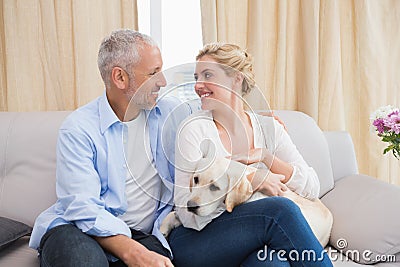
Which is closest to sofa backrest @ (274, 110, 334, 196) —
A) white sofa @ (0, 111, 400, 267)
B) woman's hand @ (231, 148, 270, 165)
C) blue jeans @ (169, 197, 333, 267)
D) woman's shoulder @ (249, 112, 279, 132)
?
white sofa @ (0, 111, 400, 267)

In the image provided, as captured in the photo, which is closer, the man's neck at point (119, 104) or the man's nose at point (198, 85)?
the man's nose at point (198, 85)

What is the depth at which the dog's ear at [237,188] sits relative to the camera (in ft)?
4.48

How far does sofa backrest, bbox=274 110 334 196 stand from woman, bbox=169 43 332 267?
18.4 inches

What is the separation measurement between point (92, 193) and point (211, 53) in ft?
1.82

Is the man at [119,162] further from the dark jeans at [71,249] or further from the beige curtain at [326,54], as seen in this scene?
the beige curtain at [326,54]

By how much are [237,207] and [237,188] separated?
6 cm

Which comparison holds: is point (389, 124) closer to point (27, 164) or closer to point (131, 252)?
point (131, 252)

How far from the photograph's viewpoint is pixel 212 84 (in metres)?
1.37

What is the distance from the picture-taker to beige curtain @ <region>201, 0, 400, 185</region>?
7.37ft

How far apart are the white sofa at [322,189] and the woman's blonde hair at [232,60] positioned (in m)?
0.57

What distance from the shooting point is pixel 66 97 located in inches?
83.9

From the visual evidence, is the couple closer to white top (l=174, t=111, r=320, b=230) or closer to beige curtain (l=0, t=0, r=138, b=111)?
white top (l=174, t=111, r=320, b=230)

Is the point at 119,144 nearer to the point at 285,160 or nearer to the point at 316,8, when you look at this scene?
the point at 285,160

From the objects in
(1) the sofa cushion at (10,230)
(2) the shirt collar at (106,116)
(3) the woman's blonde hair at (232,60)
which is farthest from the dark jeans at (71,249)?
(3) the woman's blonde hair at (232,60)
